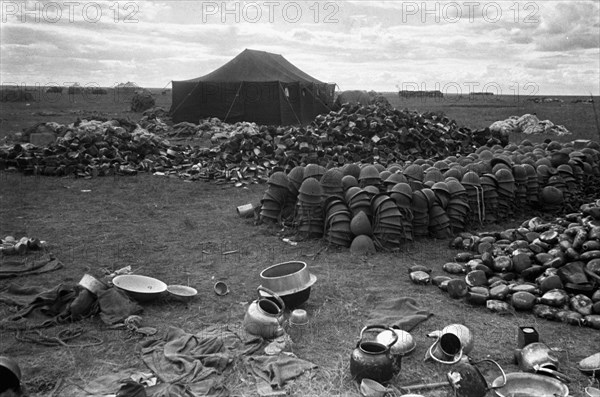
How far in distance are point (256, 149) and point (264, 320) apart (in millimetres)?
11821

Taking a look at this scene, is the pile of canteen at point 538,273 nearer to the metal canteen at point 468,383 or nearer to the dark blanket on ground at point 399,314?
the dark blanket on ground at point 399,314

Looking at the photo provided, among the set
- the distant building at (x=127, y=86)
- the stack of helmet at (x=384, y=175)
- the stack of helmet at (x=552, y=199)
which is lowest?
the stack of helmet at (x=552, y=199)

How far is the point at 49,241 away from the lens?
30.6 feet

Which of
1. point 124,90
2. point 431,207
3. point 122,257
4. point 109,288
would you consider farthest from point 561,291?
point 124,90

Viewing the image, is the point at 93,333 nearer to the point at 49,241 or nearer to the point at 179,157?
the point at 49,241

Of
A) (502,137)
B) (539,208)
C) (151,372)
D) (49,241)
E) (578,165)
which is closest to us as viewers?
(151,372)

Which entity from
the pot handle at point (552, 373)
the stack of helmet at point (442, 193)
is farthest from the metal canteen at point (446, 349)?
the stack of helmet at point (442, 193)

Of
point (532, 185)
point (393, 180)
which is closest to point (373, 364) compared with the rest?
point (393, 180)

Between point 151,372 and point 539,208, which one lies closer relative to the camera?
point 151,372

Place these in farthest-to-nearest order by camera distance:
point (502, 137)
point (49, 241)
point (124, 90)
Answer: point (124, 90), point (502, 137), point (49, 241)

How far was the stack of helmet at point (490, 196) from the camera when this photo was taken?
10.7 meters

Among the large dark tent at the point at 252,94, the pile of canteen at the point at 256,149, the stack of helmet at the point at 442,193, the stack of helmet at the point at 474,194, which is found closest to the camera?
the stack of helmet at the point at 442,193

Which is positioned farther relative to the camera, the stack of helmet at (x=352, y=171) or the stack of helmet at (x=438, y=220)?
the stack of helmet at (x=352, y=171)

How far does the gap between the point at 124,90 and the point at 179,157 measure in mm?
68025
